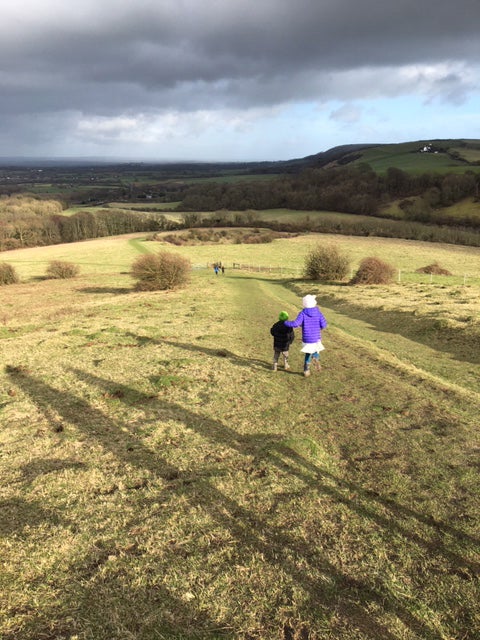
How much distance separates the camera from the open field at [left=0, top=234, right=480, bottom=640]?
4.37 meters

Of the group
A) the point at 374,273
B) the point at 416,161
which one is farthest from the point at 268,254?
the point at 416,161

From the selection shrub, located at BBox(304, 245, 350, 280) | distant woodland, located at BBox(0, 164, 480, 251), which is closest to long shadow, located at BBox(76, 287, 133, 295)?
shrub, located at BBox(304, 245, 350, 280)

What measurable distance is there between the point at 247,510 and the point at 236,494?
435mm

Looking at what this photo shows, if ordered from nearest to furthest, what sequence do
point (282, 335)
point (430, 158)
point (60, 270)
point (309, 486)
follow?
point (309, 486), point (282, 335), point (60, 270), point (430, 158)

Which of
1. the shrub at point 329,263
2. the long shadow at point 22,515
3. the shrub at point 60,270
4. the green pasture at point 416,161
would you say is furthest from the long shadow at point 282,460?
the green pasture at point 416,161

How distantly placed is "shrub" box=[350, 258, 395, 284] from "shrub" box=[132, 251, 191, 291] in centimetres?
1776

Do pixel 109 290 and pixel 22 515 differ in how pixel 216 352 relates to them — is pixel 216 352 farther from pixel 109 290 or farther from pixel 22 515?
pixel 109 290

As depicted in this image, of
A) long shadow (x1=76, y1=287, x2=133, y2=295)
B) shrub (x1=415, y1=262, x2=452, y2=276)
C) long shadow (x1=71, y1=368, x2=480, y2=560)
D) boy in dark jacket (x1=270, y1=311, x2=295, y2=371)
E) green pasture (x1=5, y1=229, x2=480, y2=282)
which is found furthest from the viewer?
green pasture (x1=5, y1=229, x2=480, y2=282)

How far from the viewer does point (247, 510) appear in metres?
6.12

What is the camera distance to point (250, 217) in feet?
385

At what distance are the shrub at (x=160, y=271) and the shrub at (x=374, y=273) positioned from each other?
1776 centimetres

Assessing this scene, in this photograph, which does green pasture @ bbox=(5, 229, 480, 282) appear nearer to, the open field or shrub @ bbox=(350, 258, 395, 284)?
shrub @ bbox=(350, 258, 395, 284)

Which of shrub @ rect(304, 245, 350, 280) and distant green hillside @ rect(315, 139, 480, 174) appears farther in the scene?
distant green hillside @ rect(315, 139, 480, 174)

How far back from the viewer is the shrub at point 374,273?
37469 millimetres
